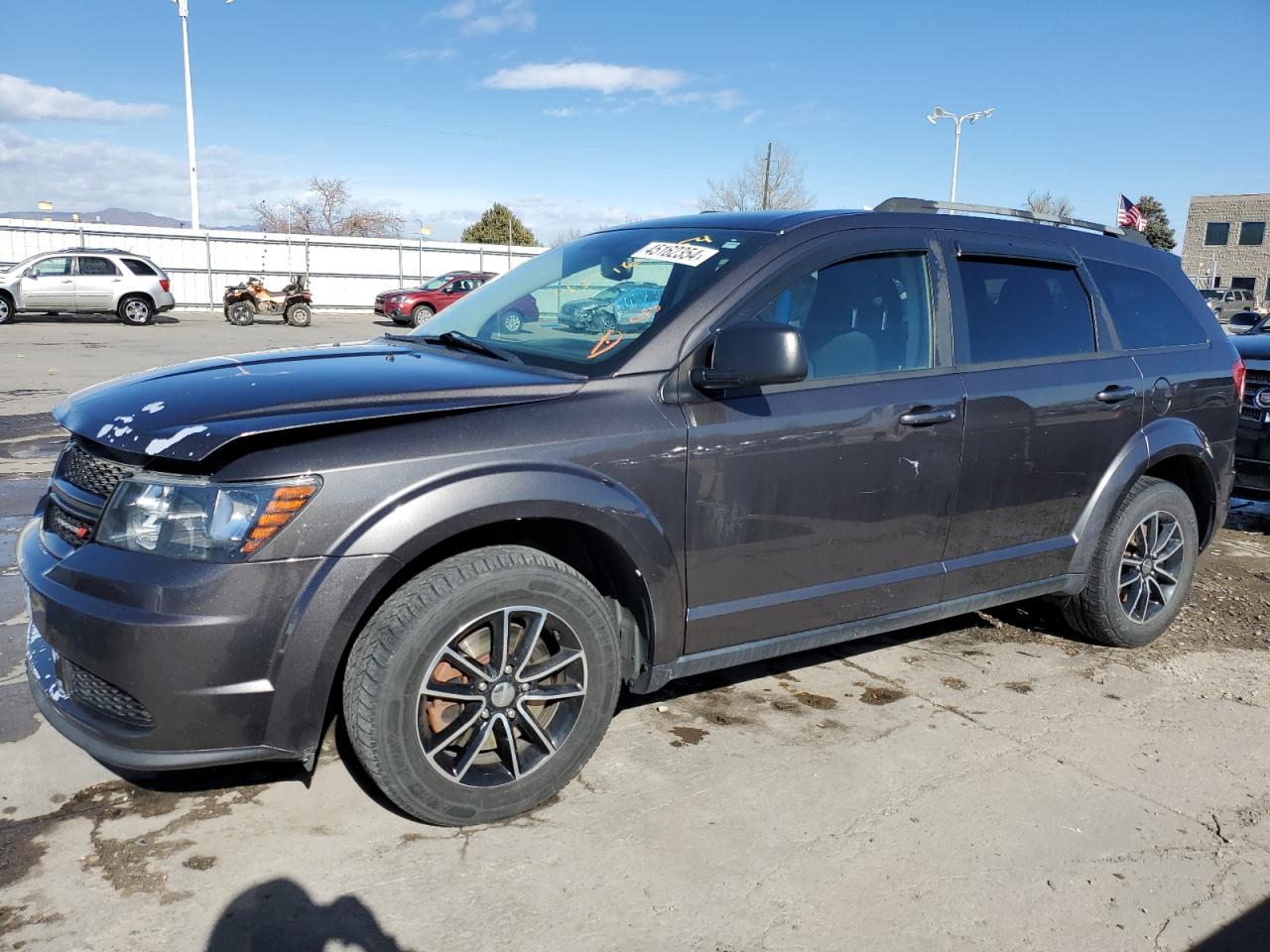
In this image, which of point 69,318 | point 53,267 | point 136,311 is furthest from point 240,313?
point 53,267

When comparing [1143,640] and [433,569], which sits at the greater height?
[433,569]

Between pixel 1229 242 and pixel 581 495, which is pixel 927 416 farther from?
pixel 1229 242

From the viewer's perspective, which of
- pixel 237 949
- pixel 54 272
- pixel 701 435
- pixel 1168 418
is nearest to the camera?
pixel 237 949

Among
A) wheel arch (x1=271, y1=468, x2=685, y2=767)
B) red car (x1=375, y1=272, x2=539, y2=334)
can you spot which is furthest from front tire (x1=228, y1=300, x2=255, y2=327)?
wheel arch (x1=271, y1=468, x2=685, y2=767)

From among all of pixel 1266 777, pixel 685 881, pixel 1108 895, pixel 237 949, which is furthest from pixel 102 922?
pixel 1266 777

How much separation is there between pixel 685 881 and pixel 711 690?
4.34 feet

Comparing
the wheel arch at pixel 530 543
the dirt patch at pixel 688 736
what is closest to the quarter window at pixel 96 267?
the wheel arch at pixel 530 543

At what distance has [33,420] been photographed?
9.72 metres

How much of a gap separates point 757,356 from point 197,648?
173 cm

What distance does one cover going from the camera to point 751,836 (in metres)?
2.97

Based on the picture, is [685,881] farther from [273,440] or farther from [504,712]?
[273,440]

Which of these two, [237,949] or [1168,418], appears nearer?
[237,949]

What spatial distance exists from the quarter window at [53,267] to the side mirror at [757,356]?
81.5 feet

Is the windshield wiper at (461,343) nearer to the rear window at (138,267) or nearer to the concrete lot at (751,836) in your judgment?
the concrete lot at (751,836)
